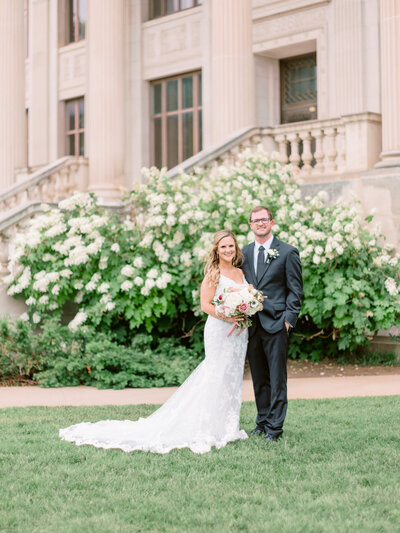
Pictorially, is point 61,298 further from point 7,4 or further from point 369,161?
point 7,4

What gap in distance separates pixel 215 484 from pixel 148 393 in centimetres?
447

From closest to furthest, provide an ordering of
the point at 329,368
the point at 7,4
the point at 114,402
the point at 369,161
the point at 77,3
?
1. the point at 114,402
2. the point at 329,368
3. the point at 369,161
4. the point at 7,4
5. the point at 77,3

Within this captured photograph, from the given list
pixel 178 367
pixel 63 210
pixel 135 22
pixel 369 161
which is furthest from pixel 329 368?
pixel 135 22

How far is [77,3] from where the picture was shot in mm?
22719

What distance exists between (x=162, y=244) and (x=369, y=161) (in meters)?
3.91

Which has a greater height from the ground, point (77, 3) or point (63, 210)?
point (77, 3)

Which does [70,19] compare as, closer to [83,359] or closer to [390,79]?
[390,79]

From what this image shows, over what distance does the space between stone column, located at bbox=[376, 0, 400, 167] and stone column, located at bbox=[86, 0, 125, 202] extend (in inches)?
236

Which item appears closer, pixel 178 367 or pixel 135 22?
pixel 178 367

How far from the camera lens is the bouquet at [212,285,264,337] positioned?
6363 millimetres

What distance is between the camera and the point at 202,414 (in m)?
6.69

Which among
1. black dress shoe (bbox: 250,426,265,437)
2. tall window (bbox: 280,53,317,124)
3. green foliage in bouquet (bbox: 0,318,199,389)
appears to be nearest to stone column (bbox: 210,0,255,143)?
tall window (bbox: 280,53,317,124)

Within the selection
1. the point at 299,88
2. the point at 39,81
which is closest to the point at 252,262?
the point at 299,88

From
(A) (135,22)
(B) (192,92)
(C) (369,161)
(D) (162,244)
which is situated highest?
(A) (135,22)
